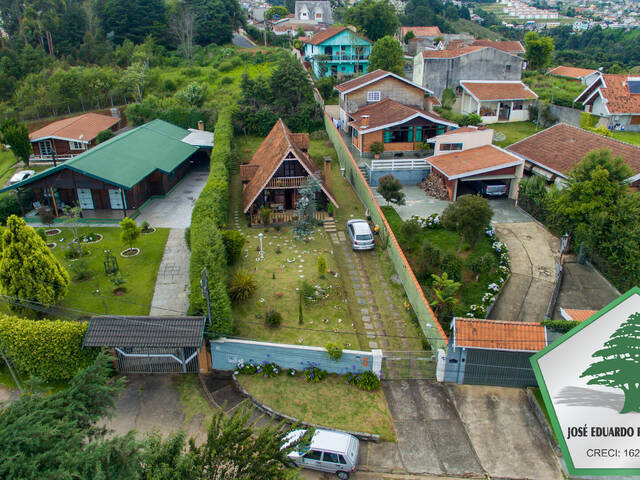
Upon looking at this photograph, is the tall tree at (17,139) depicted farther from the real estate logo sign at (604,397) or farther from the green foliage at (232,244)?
the real estate logo sign at (604,397)

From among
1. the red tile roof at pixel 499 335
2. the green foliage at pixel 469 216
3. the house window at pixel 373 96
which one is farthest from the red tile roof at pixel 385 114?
the red tile roof at pixel 499 335

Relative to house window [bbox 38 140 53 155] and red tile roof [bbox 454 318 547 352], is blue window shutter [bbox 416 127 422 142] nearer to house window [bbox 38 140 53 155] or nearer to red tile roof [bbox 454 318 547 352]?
red tile roof [bbox 454 318 547 352]

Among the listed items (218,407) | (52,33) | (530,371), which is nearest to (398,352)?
(530,371)

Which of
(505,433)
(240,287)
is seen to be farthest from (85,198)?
(505,433)

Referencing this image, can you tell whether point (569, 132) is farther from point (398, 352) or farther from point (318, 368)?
point (318, 368)

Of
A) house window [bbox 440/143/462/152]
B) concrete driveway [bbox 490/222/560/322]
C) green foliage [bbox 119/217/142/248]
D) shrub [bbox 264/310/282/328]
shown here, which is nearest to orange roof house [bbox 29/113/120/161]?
green foliage [bbox 119/217/142/248]
